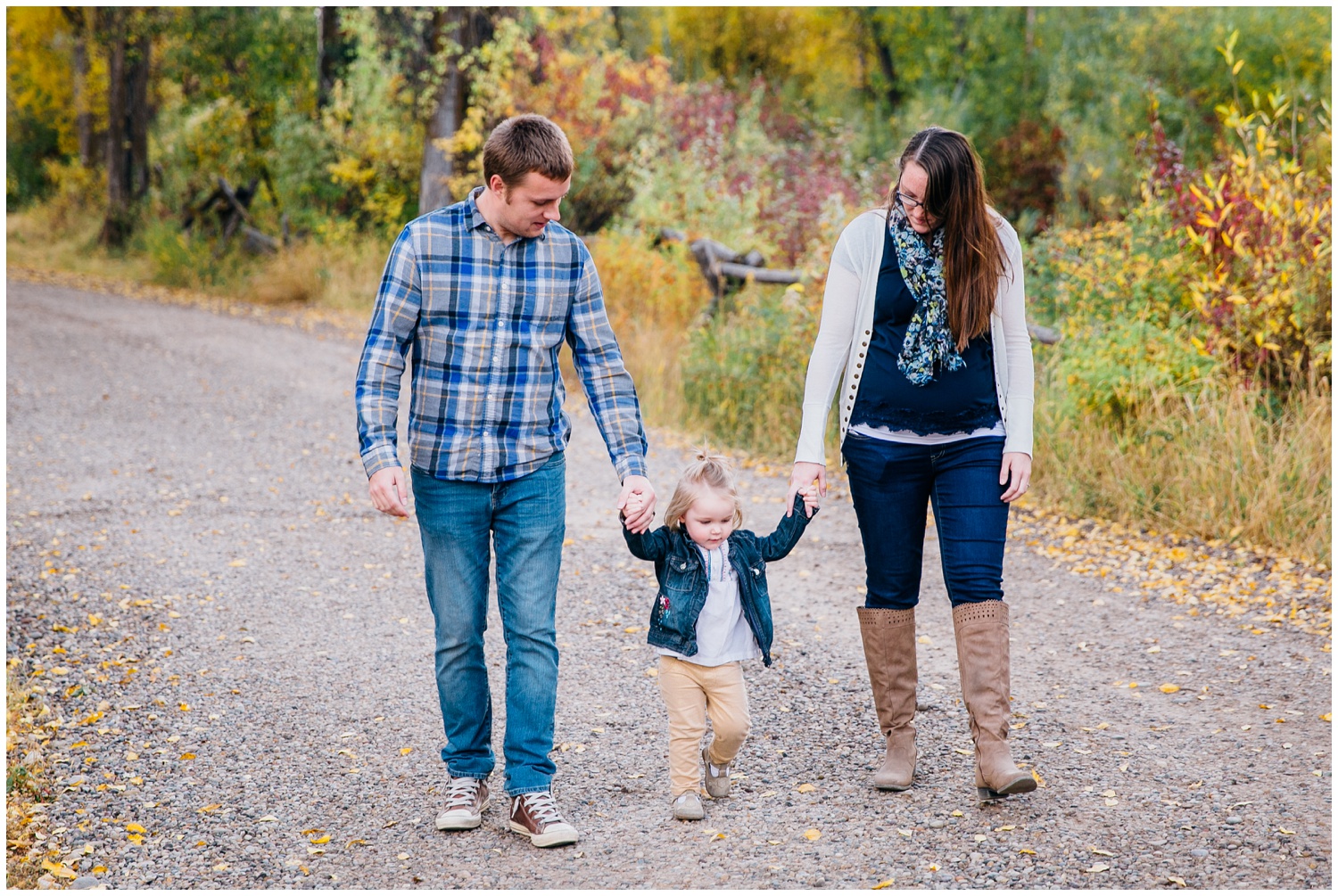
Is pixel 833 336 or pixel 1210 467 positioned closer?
pixel 833 336

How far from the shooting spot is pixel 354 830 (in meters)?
3.44

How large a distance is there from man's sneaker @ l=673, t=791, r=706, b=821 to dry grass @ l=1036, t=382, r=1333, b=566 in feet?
13.0

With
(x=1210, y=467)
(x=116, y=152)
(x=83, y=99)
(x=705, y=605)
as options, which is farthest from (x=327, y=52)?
(x=705, y=605)

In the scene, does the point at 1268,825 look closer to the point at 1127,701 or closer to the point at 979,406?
the point at 1127,701

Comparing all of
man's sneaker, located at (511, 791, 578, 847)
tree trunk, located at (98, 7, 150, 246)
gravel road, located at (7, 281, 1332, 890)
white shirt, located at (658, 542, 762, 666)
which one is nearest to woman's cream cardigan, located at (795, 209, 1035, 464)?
white shirt, located at (658, 542, 762, 666)

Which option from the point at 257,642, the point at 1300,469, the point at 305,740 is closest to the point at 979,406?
the point at 305,740

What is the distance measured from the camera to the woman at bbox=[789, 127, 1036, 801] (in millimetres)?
3301

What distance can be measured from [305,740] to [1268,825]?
2904mm

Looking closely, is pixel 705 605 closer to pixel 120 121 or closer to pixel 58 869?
pixel 58 869

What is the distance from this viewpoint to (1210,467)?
6.52m

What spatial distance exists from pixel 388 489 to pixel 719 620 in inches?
37.3

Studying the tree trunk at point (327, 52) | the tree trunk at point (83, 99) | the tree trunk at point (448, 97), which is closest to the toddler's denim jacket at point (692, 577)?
the tree trunk at point (448, 97)

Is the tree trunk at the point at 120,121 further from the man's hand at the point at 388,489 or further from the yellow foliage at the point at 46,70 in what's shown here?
the man's hand at the point at 388,489

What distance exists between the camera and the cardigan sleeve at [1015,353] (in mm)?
3365
